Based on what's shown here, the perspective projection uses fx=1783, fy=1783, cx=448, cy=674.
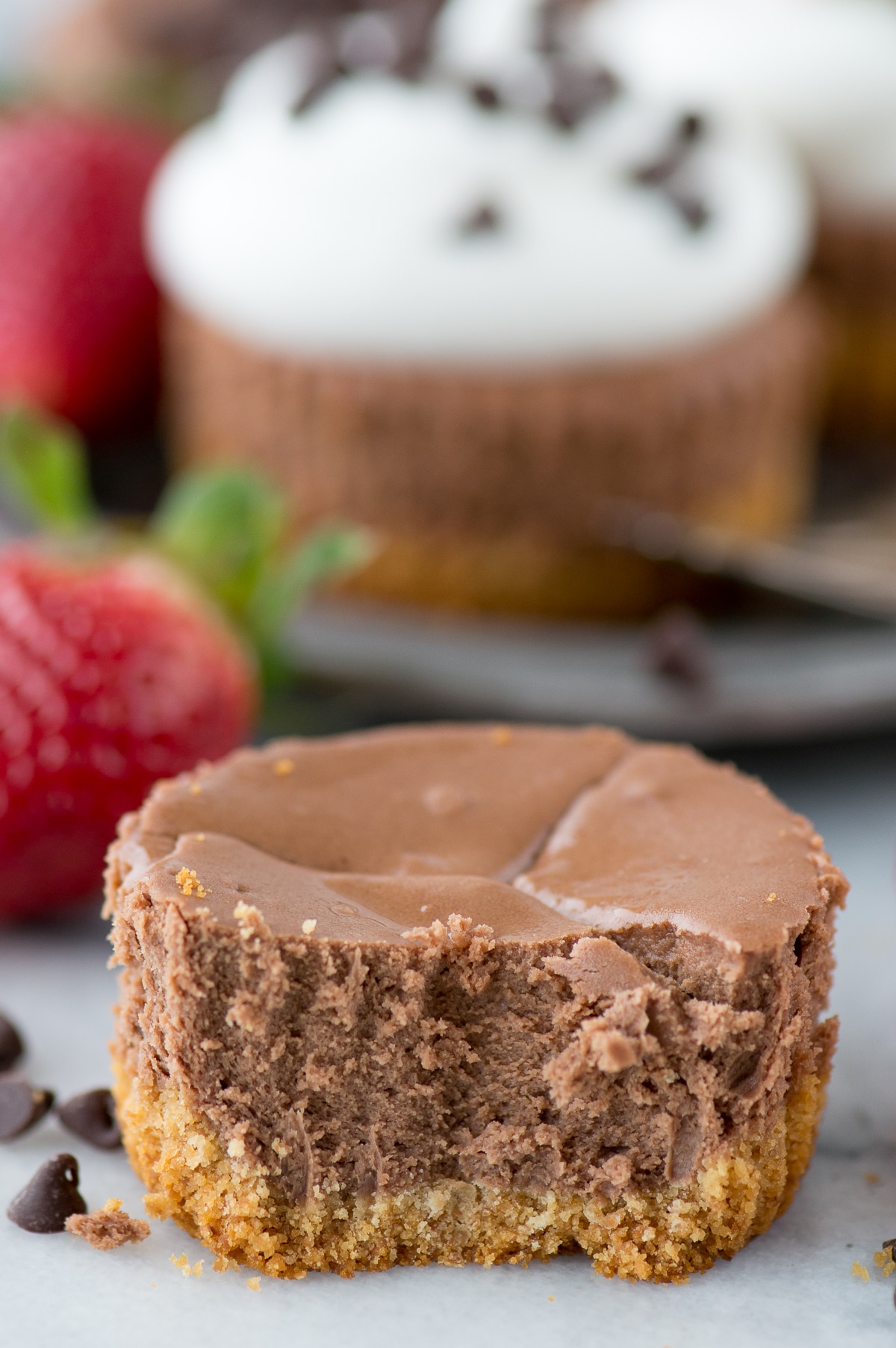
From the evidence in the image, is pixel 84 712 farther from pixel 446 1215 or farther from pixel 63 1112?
pixel 446 1215

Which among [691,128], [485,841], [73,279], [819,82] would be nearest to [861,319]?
[819,82]

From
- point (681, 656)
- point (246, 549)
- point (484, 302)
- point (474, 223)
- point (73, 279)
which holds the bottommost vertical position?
point (681, 656)

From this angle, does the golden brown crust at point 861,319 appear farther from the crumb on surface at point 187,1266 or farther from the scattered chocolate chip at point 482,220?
the crumb on surface at point 187,1266

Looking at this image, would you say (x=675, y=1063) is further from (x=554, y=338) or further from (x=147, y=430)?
(x=147, y=430)

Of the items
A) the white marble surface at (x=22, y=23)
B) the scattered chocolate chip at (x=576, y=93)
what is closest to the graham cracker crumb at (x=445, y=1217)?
the scattered chocolate chip at (x=576, y=93)

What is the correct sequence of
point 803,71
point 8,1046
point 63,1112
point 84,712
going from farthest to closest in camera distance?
1. point 803,71
2. point 84,712
3. point 8,1046
4. point 63,1112

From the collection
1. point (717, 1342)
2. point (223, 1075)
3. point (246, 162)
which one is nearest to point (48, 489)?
point (246, 162)

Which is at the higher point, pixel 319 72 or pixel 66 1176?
pixel 319 72

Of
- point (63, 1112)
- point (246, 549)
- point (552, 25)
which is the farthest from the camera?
point (552, 25)

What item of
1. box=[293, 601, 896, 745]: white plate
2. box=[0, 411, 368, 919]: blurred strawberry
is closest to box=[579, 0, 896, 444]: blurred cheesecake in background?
box=[293, 601, 896, 745]: white plate
